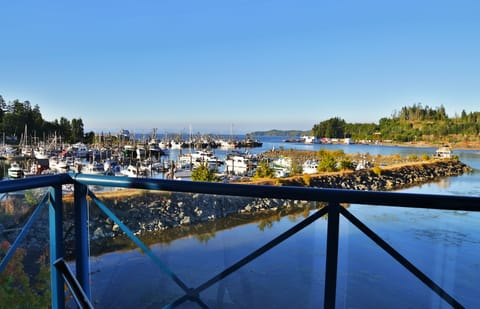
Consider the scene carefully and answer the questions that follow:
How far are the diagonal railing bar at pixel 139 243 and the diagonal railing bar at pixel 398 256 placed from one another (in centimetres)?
70

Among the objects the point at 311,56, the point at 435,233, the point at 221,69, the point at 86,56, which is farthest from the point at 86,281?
the point at 221,69

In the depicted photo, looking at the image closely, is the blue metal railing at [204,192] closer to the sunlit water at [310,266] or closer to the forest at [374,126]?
the sunlit water at [310,266]

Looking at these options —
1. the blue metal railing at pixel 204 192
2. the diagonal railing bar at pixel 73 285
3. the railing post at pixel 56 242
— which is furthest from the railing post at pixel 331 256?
the railing post at pixel 56 242

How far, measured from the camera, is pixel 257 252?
3.64 feet

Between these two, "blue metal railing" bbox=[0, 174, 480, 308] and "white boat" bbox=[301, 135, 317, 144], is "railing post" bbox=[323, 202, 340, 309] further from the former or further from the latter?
"white boat" bbox=[301, 135, 317, 144]

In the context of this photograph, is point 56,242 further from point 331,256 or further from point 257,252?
point 331,256

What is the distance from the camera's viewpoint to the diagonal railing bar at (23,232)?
118 centimetres

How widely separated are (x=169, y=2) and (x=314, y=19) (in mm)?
6023

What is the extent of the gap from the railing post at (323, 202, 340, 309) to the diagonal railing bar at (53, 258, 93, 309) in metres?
0.91

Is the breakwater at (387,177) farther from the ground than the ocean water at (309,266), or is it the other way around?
the ocean water at (309,266)

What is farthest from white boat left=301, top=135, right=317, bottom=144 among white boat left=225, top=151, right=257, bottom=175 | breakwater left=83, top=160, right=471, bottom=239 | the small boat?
breakwater left=83, top=160, right=471, bottom=239

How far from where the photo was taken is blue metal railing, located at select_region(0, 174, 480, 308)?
903mm

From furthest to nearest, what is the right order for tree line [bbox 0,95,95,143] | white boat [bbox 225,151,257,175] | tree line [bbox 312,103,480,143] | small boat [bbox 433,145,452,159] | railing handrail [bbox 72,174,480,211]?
tree line [bbox 0,95,95,143] → tree line [bbox 312,103,480,143] → small boat [bbox 433,145,452,159] → white boat [bbox 225,151,257,175] → railing handrail [bbox 72,174,480,211]

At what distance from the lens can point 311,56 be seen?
50.1 ft
